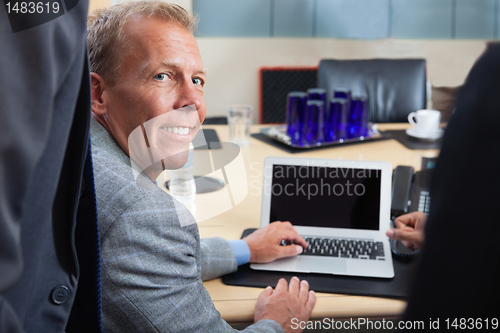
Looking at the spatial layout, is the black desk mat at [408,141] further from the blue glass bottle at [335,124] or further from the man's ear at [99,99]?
the man's ear at [99,99]

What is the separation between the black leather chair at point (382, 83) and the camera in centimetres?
258

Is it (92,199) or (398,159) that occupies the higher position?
(92,199)

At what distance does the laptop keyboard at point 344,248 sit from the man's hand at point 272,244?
0.03 metres

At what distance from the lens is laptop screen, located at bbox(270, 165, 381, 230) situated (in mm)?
1249

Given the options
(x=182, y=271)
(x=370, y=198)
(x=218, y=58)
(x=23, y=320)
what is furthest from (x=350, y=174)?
(x=218, y=58)

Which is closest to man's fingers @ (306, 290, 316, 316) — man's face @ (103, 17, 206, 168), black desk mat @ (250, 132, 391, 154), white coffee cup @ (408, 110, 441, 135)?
man's face @ (103, 17, 206, 168)

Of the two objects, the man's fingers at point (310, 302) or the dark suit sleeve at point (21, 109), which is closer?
the dark suit sleeve at point (21, 109)

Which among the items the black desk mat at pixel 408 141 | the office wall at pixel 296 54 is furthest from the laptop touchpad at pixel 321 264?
the office wall at pixel 296 54

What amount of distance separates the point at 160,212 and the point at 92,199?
0.16m

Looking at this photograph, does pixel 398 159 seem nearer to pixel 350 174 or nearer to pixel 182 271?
pixel 350 174

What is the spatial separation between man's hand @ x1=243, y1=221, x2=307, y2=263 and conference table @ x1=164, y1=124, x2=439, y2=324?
0.10 m

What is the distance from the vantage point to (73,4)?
1.56 ft

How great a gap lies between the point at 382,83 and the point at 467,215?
241cm

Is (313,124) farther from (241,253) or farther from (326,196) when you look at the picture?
(241,253)
